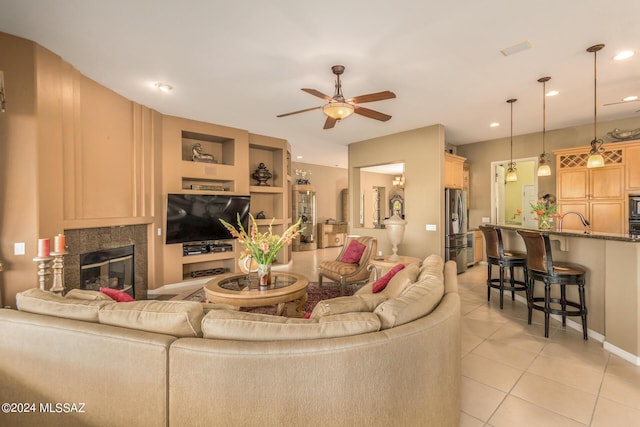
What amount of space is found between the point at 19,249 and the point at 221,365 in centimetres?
288

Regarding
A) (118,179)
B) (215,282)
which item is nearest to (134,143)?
(118,179)

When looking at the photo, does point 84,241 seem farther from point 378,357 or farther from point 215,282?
point 378,357

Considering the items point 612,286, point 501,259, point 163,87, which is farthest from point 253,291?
point 612,286

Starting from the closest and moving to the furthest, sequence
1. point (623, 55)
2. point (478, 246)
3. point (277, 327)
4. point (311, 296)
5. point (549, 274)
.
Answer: point (277, 327)
point (623, 55)
point (549, 274)
point (311, 296)
point (478, 246)

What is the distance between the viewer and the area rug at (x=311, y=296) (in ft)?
12.1

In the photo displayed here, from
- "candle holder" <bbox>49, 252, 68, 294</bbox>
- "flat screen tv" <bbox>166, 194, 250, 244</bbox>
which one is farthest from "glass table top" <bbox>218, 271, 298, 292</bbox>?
"flat screen tv" <bbox>166, 194, 250, 244</bbox>

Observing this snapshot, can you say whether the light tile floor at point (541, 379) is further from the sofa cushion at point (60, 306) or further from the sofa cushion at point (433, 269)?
the sofa cushion at point (60, 306)

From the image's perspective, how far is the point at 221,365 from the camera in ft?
3.96

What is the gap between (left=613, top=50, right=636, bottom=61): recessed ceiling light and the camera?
2879 mm

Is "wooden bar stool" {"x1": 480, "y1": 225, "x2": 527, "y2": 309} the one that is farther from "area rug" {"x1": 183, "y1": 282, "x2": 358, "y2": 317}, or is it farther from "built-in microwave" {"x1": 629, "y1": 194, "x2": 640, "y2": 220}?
"built-in microwave" {"x1": 629, "y1": 194, "x2": 640, "y2": 220}

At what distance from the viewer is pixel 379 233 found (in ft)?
20.4

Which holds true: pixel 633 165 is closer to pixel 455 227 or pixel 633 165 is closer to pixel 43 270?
pixel 455 227

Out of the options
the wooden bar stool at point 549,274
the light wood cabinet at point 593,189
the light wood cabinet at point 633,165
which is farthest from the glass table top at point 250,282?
the light wood cabinet at point 633,165

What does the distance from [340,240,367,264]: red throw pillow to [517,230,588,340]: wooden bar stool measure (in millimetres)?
2187
